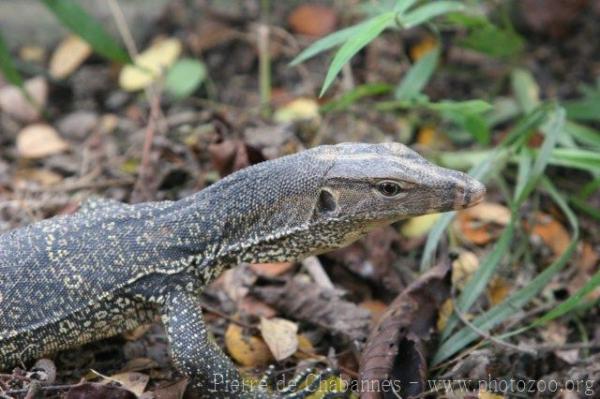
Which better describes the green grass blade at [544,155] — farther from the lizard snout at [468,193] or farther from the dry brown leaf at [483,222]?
the lizard snout at [468,193]

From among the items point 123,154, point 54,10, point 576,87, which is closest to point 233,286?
point 123,154

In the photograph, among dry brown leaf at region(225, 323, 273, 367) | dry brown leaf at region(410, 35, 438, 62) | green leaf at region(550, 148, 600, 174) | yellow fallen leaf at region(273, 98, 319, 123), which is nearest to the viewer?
dry brown leaf at region(225, 323, 273, 367)

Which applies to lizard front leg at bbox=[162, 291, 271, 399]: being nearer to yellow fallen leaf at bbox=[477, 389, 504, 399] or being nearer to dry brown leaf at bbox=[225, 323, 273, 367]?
dry brown leaf at bbox=[225, 323, 273, 367]

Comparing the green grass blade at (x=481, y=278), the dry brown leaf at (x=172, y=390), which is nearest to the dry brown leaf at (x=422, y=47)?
the green grass blade at (x=481, y=278)

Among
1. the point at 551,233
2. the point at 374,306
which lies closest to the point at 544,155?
the point at 551,233

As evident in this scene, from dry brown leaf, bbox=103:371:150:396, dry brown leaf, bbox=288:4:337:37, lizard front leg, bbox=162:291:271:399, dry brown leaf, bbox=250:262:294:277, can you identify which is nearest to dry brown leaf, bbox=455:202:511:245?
dry brown leaf, bbox=250:262:294:277

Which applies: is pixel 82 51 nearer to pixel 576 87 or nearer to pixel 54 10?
pixel 54 10

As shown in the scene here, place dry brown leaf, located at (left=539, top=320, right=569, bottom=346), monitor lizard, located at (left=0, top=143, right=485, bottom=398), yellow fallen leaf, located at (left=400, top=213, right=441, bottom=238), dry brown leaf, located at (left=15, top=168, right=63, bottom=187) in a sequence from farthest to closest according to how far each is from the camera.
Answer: dry brown leaf, located at (left=15, top=168, right=63, bottom=187) → yellow fallen leaf, located at (left=400, top=213, right=441, bottom=238) → dry brown leaf, located at (left=539, top=320, right=569, bottom=346) → monitor lizard, located at (left=0, top=143, right=485, bottom=398)
